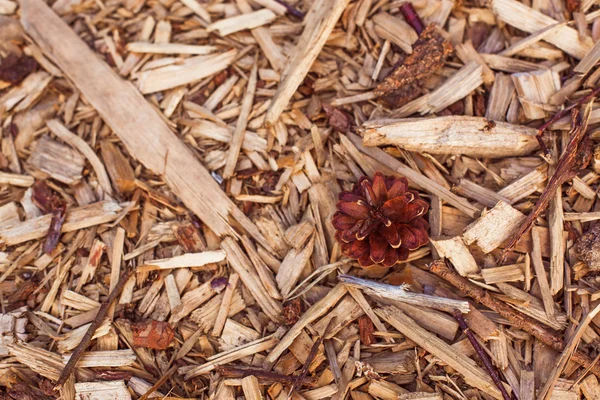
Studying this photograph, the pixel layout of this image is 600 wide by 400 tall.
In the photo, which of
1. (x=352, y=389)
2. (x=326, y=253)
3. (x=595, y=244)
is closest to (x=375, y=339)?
(x=352, y=389)

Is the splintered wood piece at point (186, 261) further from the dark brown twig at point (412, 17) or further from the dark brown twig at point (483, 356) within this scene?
the dark brown twig at point (412, 17)

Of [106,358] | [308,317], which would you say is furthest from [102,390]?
[308,317]

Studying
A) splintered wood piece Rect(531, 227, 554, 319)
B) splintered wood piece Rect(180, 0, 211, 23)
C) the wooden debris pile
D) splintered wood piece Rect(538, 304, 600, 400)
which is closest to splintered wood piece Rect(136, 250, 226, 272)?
the wooden debris pile

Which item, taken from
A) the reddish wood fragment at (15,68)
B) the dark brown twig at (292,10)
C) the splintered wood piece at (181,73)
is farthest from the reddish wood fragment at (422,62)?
the reddish wood fragment at (15,68)

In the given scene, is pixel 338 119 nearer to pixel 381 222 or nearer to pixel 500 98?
pixel 381 222

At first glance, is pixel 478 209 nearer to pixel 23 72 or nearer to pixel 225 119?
pixel 225 119

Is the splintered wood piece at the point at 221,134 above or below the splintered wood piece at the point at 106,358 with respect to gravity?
above

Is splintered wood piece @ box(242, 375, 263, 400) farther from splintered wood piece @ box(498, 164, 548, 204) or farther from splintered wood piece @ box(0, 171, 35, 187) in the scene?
splintered wood piece @ box(0, 171, 35, 187)
